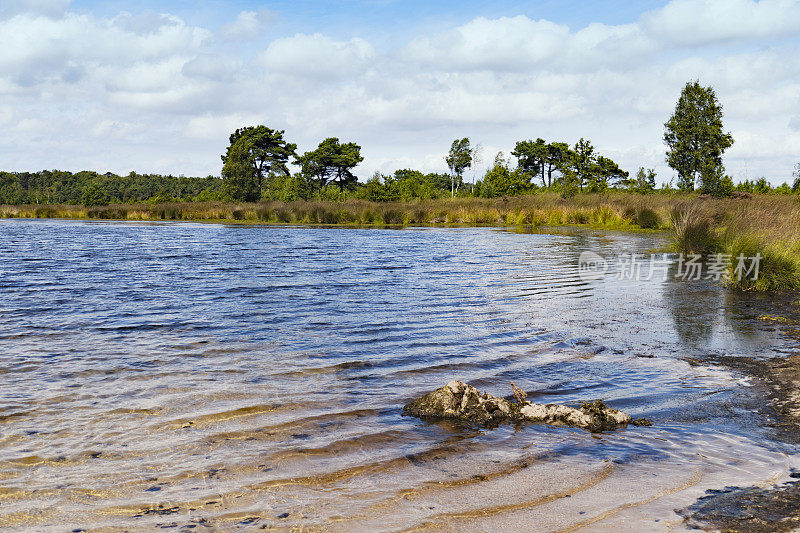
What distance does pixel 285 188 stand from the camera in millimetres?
69188

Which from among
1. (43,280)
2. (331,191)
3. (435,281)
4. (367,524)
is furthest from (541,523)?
(331,191)

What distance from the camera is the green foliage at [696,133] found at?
43.7m

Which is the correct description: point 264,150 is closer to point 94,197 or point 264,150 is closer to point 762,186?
point 94,197

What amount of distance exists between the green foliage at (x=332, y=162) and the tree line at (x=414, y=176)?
127 millimetres

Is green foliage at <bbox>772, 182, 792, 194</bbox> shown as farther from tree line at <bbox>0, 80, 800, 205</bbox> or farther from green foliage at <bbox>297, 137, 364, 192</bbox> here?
green foliage at <bbox>297, 137, 364, 192</bbox>

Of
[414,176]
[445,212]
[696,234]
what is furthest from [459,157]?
[696,234]

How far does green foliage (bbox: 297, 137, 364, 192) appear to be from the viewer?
7381cm

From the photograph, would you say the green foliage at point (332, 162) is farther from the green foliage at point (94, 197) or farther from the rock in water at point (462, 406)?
the rock in water at point (462, 406)

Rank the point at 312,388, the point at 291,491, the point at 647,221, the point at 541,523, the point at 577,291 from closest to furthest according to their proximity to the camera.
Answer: the point at 541,523 → the point at 291,491 → the point at 312,388 → the point at 577,291 → the point at 647,221

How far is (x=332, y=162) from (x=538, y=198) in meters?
36.3

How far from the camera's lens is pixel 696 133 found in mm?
44094

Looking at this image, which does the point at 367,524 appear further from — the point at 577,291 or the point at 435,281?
the point at 435,281

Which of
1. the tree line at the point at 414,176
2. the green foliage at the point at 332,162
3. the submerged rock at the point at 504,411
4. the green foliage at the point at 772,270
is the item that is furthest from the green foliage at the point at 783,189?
the green foliage at the point at 332,162

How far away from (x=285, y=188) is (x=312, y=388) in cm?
6568
